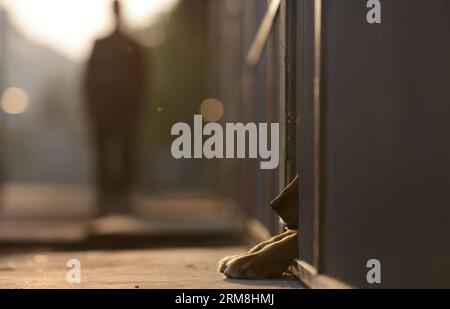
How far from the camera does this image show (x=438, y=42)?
380cm

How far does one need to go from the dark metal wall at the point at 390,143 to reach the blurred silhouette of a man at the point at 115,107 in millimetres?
11585

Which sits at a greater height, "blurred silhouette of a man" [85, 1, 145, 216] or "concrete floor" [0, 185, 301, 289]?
"blurred silhouette of a man" [85, 1, 145, 216]

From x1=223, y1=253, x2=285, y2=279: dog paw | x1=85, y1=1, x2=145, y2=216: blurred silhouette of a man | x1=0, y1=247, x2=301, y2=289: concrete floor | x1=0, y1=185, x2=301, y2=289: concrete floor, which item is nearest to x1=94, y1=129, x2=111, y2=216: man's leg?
x1=85, y1=1, x2=145, y2=216: blurred silhouette of a man

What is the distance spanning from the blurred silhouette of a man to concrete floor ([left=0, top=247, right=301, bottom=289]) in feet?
24.6

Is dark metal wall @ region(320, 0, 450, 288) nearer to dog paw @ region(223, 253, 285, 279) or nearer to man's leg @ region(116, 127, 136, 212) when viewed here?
dog paw @ region(223, 253, 285, 279)

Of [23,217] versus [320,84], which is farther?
[23,217]

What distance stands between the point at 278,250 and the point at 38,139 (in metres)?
100

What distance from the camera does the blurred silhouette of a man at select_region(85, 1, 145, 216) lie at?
53.8ft

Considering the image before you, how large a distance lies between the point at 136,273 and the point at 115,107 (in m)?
11.1

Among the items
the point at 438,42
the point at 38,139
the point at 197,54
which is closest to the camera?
the point at 438,42

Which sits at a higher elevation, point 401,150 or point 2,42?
point 2,42

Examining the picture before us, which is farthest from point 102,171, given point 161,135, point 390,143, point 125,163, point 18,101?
point 18,101
